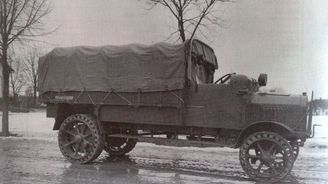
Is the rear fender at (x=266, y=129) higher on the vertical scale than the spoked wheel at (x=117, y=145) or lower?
higher

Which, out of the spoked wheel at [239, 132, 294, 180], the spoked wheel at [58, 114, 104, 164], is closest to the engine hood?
the spoked wheel at [239, 132, 294, 180]

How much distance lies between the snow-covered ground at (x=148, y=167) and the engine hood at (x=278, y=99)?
1.62m

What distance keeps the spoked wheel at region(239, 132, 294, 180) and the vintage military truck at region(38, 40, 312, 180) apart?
2 centimetres

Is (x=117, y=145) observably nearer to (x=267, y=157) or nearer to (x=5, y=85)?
(x=267, y=157)

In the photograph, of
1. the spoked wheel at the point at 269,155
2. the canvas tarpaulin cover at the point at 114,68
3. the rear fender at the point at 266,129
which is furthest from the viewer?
the canvas tarpaulin cover at the point at 114,68

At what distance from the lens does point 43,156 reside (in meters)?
12.8

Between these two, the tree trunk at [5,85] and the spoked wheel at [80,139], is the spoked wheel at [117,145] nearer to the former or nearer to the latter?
the spoked wheel at [80,139]

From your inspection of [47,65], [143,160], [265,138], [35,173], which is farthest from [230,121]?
[47,65]

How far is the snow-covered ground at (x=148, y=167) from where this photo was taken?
960cm

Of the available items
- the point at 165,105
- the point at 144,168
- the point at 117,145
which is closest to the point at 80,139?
the point at 117,145

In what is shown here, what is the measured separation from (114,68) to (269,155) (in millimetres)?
4146

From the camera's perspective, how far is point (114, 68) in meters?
11.3

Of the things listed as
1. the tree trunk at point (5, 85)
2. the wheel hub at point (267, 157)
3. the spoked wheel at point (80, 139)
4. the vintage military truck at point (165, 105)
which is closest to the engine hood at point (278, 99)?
the vintage military truck at point (165, 105)

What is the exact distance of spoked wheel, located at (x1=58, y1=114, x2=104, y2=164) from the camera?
37.7ft
